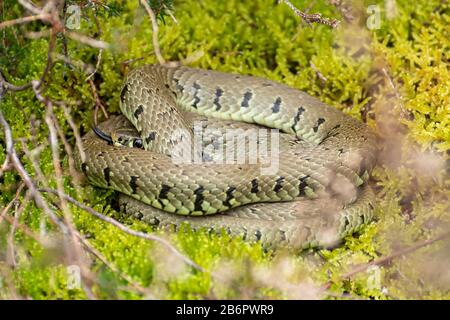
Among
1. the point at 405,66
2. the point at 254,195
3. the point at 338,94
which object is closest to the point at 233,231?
the point at 254,195

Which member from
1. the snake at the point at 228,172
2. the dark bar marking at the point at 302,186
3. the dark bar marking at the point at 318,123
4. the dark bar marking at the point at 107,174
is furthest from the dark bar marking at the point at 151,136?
the dark bar marking at the point at 318,123

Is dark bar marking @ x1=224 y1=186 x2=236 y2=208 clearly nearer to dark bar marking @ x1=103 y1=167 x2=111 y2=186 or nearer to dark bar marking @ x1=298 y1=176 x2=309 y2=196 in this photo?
dark bar marking @ x1=298 y1=176 x2=309 y2=196

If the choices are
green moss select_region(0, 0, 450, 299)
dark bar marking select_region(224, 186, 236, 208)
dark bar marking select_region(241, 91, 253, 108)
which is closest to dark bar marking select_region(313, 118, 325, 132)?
green moss select_region(0, 0, 450, 299)

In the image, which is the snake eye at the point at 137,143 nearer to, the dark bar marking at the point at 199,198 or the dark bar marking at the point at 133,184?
the dark bar marking at the point at 133,184

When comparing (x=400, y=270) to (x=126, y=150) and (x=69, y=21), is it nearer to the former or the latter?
(x=126, y=150)

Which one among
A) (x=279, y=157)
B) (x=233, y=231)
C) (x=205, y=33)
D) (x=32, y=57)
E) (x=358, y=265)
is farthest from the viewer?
(x=205, y=33)
